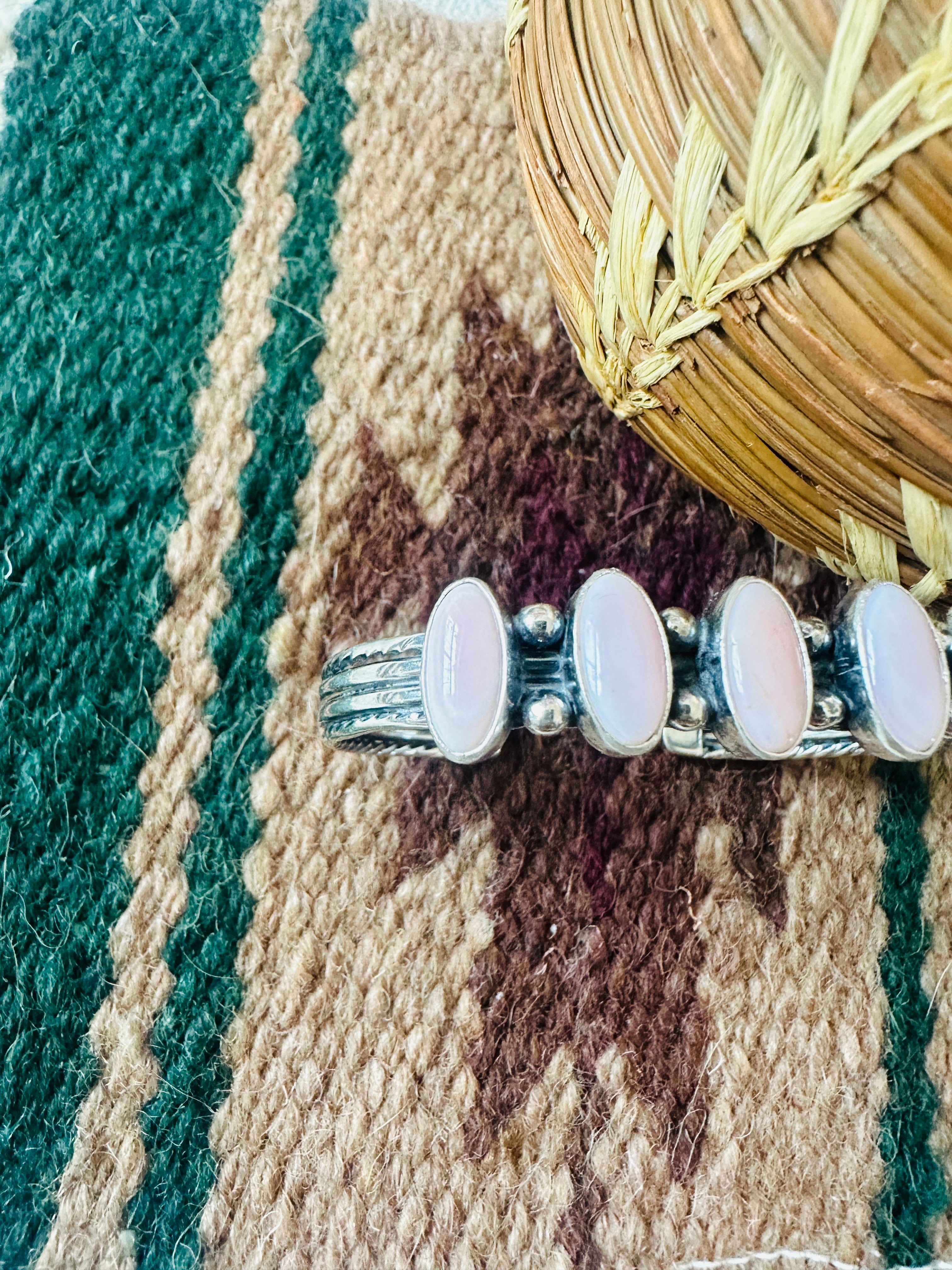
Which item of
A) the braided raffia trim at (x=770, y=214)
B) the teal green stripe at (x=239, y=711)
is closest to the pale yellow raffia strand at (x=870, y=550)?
the braided raffia trim at (x=770, y=214)

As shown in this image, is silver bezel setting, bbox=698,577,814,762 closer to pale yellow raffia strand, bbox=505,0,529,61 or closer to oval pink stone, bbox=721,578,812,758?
oval pink stone, bbox=721,578,812,758

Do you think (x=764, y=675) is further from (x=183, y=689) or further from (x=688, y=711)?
(x=183, y=689)

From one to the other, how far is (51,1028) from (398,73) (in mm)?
405

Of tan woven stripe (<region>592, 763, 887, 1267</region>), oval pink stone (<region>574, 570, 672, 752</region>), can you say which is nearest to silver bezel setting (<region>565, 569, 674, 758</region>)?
oval pink stone (<region>574, 570, 672, 752</region>)

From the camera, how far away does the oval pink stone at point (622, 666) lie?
28 centimetres

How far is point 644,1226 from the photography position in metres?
0.34

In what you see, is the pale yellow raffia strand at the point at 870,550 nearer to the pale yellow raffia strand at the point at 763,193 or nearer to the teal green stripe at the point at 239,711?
the pale yellow raffia strand at the point at 763,193

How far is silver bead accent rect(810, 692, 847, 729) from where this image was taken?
12.0 inches

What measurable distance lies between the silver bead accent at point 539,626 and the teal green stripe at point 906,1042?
0.17 metres

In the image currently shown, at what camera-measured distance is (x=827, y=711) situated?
30 cm

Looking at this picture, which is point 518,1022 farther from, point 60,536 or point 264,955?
point 60,536

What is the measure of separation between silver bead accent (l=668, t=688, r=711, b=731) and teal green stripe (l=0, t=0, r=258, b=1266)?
7.5 inches

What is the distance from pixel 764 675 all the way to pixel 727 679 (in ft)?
0.04

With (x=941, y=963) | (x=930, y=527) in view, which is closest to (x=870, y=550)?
(x=930, y=527)
